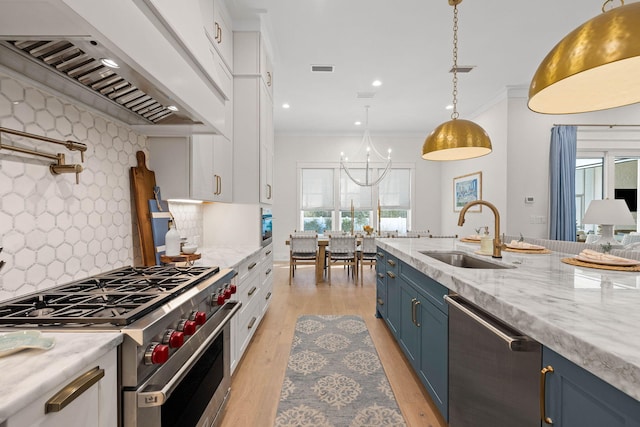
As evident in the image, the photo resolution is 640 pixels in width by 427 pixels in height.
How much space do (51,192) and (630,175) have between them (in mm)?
7391

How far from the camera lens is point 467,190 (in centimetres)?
578

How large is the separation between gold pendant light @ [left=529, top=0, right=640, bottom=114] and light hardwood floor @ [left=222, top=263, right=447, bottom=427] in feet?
Answer: 5.90

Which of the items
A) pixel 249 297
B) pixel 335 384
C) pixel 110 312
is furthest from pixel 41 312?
pixel 335 384

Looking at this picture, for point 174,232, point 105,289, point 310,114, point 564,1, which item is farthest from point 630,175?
point 105,289

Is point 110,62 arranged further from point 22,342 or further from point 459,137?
point 459,137

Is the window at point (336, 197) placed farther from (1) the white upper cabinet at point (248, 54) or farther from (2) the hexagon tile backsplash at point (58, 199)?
(2) the hexagon tile backsplash at point (58, 199)

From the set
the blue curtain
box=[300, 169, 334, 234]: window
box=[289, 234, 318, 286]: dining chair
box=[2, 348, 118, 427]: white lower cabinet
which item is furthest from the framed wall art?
box=[2, 348, 118, 427]: white lower cabinet

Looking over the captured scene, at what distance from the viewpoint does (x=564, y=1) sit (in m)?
2.76

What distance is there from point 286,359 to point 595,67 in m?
2.47

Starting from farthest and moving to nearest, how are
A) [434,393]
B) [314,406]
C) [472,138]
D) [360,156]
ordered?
1. [360,156]
2. [472,138]
3. [314,406]
4. [434,393]

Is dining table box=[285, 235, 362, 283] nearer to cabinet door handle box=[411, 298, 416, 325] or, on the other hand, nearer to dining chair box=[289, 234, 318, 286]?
dining chair box=[289, 234, 318, 286]

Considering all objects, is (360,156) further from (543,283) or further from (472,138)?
(543,283)

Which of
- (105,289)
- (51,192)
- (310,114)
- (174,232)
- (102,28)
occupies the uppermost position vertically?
(310,114)

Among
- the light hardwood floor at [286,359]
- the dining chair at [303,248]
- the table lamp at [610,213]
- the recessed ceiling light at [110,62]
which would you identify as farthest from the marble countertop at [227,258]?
the table lamp at [610,213]
